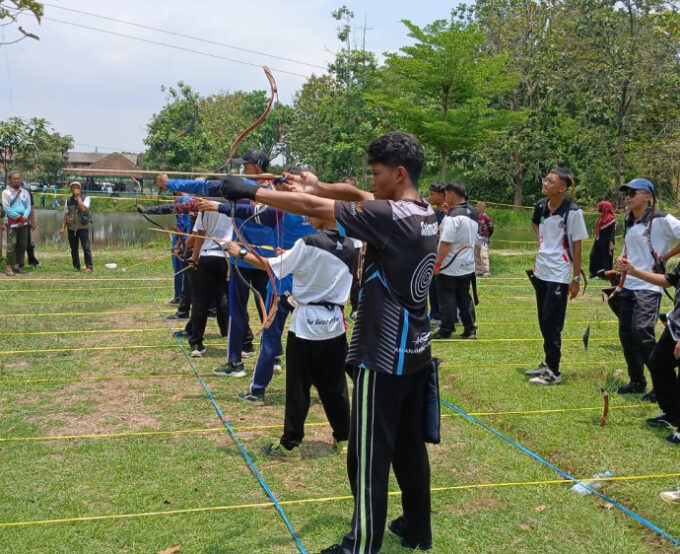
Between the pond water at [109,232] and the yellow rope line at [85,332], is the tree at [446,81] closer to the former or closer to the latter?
the pond water at [109,232]

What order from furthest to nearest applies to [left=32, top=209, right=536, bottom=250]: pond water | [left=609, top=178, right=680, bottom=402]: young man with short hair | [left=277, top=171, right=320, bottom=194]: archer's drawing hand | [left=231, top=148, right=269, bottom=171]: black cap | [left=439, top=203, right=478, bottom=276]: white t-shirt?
[left=32, top=209, right=536, bottom=250]: pond water → [left=439, top=203, right=478, bottom=276]: white t-shirt → [left=231, top=148, right=269, bottom=171]: black cap → [left=609, top=178, right=680, bottom=402]: young man with short hair → [left=277, top=171, right=320, bottom=194]: archer's drawing hand

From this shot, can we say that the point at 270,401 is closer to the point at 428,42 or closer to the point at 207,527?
the point at 207,527

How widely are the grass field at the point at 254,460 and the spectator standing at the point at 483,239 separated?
264 inches

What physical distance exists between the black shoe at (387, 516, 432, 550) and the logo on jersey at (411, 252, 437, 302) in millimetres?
1283

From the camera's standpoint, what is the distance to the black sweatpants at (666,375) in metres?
5.03

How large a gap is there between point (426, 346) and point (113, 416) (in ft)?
11.0

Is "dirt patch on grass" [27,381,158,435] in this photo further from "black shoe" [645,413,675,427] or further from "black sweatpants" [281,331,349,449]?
"black shoe" [645,413,675,427]

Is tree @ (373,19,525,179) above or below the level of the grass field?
above

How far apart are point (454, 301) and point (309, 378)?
442 centimetres

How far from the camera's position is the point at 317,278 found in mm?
4684

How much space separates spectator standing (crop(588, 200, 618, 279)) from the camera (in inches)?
522

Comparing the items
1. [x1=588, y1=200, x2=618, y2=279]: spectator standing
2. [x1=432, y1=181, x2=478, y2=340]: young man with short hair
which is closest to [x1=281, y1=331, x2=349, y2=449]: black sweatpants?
[x1=432, y1=181, x2=478, y2=340]: young man with short hair

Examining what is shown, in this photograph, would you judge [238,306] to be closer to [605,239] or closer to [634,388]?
[634,388]

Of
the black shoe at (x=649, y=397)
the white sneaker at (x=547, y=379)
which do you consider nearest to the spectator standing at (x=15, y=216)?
the white sneaker at (x=547, y=379)
